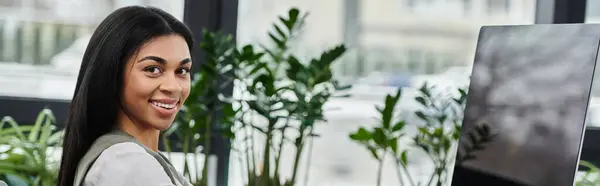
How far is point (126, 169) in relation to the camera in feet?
3.69

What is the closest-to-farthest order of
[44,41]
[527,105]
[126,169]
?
[126,169]
[527,105]
[44,41]

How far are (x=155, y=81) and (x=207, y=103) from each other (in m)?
1.59

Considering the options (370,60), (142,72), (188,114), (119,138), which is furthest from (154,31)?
(370,60)

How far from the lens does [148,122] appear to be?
1265mm

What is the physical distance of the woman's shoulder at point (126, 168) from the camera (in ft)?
3.68

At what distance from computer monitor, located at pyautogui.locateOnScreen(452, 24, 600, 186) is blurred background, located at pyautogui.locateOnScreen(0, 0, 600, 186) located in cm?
136

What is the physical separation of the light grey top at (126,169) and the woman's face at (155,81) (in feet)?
0.29

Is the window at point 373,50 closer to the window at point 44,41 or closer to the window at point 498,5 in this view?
the window at point 498,5

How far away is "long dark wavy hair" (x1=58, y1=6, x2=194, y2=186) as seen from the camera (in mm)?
1221

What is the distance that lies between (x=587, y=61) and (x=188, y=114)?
158cm

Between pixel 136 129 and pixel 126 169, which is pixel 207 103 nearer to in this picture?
pixel 136 129

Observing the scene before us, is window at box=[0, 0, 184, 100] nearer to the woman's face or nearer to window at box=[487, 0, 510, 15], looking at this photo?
window at box=[487, 0, 510, 15]

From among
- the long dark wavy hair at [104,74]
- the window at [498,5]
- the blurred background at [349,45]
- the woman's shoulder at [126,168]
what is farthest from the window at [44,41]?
the woman's shoulder at [126,168]

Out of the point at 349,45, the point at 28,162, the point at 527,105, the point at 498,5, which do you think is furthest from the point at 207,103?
the point at 527,105
